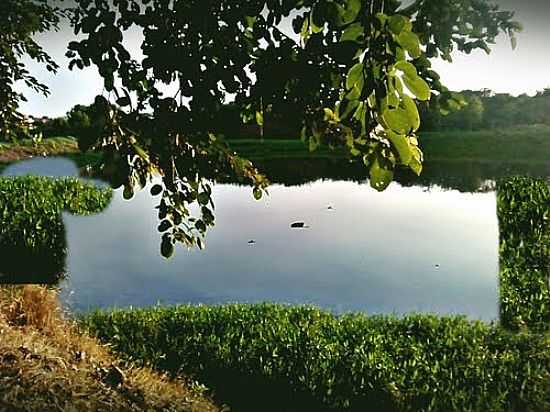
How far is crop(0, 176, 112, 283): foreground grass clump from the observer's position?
571cm

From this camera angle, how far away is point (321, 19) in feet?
3.51

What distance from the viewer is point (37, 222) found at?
619cm

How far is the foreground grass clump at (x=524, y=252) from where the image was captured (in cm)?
461

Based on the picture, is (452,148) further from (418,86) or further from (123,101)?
(418,86)

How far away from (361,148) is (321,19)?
34 centimetres

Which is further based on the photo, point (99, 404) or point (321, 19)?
point (99, 404)

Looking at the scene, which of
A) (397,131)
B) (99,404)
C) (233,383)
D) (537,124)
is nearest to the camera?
(397,131)

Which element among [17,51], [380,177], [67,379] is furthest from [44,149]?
[380,177]

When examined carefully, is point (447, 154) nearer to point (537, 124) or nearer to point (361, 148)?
point (537, 124)

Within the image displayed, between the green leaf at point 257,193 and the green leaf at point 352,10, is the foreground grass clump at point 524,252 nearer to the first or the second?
the green leaf at point 257,193

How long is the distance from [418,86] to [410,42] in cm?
11

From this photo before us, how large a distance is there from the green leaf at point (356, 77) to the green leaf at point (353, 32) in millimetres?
78

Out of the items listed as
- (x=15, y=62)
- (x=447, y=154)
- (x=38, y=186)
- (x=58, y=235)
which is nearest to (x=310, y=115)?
(x=15, y=62)

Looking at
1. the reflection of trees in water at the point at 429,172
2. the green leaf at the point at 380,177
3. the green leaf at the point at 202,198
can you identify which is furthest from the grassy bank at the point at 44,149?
the green leaf at the point at 380,177
